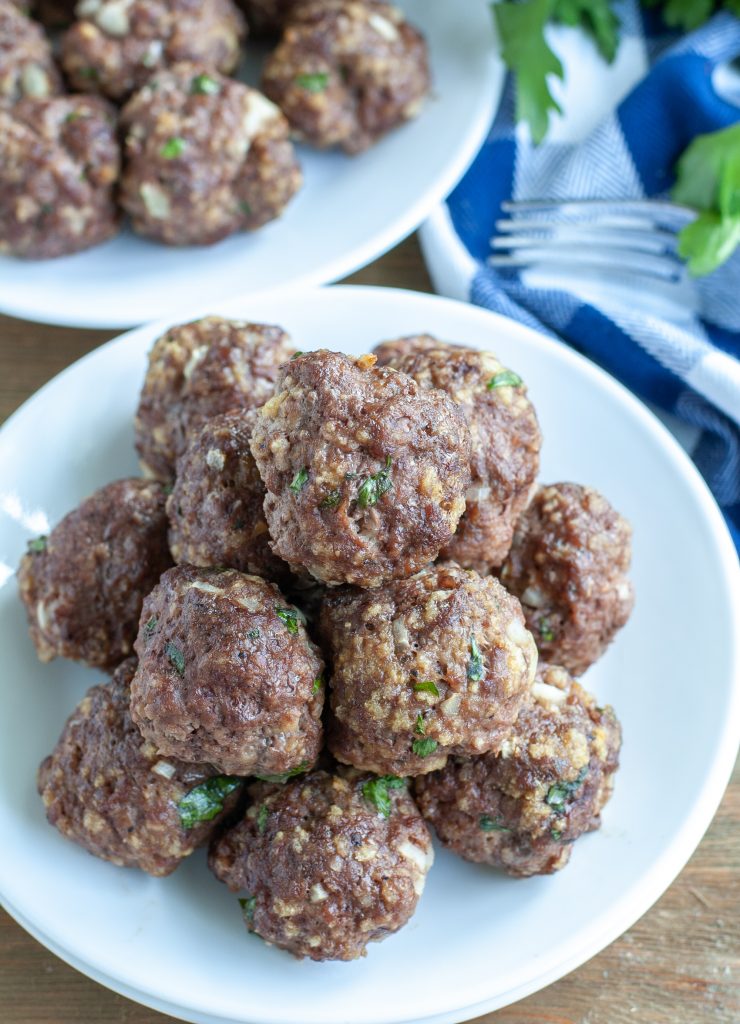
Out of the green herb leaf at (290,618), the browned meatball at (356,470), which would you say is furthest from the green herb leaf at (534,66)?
the green herb leaf at (290,618)

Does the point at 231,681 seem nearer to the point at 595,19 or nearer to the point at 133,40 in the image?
the point at 133,40

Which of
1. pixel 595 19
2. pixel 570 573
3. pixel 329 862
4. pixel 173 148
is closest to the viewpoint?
pixel 329 862

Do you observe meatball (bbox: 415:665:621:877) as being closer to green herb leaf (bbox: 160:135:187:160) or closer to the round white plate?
the round white plate

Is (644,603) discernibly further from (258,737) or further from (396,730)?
(258,737)

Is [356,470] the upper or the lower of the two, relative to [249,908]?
upper

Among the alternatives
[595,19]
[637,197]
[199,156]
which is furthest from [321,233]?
[595,19]

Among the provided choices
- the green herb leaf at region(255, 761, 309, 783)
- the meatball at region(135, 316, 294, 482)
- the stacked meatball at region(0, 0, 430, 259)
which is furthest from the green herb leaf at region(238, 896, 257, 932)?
the stacked meatball at region(0, 0, 430, 259)
